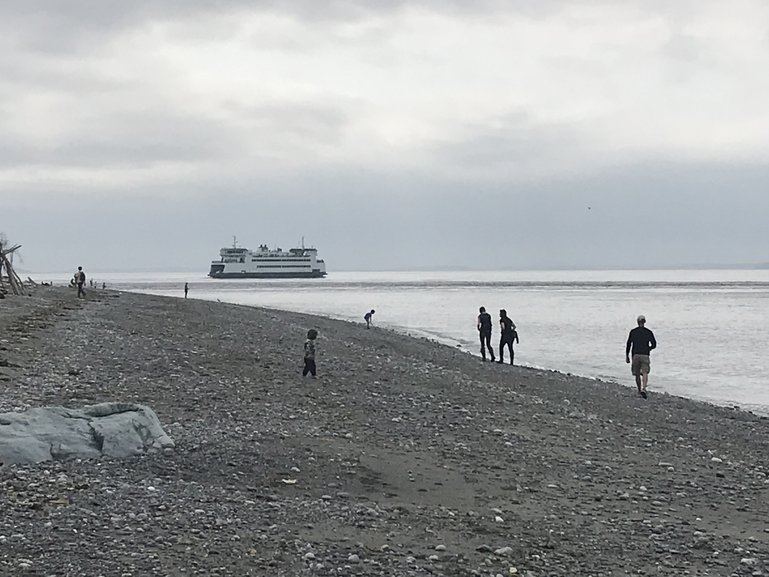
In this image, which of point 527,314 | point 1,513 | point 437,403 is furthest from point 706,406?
point 527,314

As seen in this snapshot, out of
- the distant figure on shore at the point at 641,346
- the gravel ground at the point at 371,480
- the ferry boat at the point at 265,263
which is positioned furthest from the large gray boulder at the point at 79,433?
the ferry boat at the point at 265,263

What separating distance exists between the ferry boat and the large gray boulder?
176m

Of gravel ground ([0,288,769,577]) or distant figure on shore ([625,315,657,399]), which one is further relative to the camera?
distant figure on shore ([625,315,657,399])

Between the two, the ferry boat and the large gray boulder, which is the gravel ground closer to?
the large gray boulder

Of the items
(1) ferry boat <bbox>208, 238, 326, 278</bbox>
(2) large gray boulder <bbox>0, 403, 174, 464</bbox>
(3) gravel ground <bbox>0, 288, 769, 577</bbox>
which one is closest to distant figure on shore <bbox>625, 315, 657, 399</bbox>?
(3) gravel ground <bbox>0, 288, 769, 577</bbox>

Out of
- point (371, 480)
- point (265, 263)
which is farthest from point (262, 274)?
point (371, 480)

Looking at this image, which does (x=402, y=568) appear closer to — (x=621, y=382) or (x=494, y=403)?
(x=494, y=403)

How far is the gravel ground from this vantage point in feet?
25.1

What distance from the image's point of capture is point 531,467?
1193 cm

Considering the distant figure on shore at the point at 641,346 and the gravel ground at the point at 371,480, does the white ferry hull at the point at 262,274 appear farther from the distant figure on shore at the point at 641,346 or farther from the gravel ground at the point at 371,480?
the distant figure on shore at the point at 641,346

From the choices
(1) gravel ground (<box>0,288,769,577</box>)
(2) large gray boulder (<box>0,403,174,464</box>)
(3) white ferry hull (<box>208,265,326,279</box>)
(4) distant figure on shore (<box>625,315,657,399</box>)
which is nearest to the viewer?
(1) gravel ground (<box>0,288,769,577</box>)

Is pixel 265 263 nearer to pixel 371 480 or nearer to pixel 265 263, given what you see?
pixel 265 263

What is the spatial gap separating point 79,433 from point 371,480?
12.2 ft

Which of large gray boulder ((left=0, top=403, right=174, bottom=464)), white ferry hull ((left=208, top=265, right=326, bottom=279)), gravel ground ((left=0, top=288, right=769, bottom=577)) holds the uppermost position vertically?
white ferry hull ((left=208, top=265, right=326, bottom=279))
